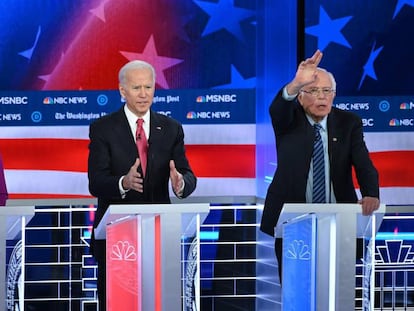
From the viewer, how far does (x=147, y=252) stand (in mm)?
3740

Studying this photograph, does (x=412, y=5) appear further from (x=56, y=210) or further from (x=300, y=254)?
(x=300, y=254)

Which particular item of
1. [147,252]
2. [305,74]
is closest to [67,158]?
[305,74]

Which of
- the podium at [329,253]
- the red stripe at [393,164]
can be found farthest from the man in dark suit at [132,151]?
the red stripe at [393,164]

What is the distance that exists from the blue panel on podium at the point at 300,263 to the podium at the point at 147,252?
335 mm

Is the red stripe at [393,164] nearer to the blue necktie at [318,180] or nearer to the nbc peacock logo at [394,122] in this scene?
the nbc peacock logo at [394,122]

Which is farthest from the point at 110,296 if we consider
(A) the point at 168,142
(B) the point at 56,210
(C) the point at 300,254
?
(B) the point at 56,210

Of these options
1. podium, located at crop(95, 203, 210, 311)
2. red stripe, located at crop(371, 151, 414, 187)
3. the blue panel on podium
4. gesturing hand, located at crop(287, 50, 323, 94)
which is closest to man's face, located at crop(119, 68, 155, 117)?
gesturing hand, located at crop(287, 50, 323, 94)

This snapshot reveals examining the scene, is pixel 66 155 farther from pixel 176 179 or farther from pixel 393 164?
pixel 176 179

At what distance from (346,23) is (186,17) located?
39.7 inches

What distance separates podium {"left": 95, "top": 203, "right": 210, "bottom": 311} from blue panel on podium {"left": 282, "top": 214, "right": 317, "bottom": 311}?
34cm

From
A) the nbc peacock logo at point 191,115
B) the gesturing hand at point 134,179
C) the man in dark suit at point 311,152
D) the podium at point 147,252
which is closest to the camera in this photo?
the podium at point 147,252

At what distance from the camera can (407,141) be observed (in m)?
6.45

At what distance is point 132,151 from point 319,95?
3.08 ft

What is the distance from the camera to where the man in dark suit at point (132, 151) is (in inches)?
181
